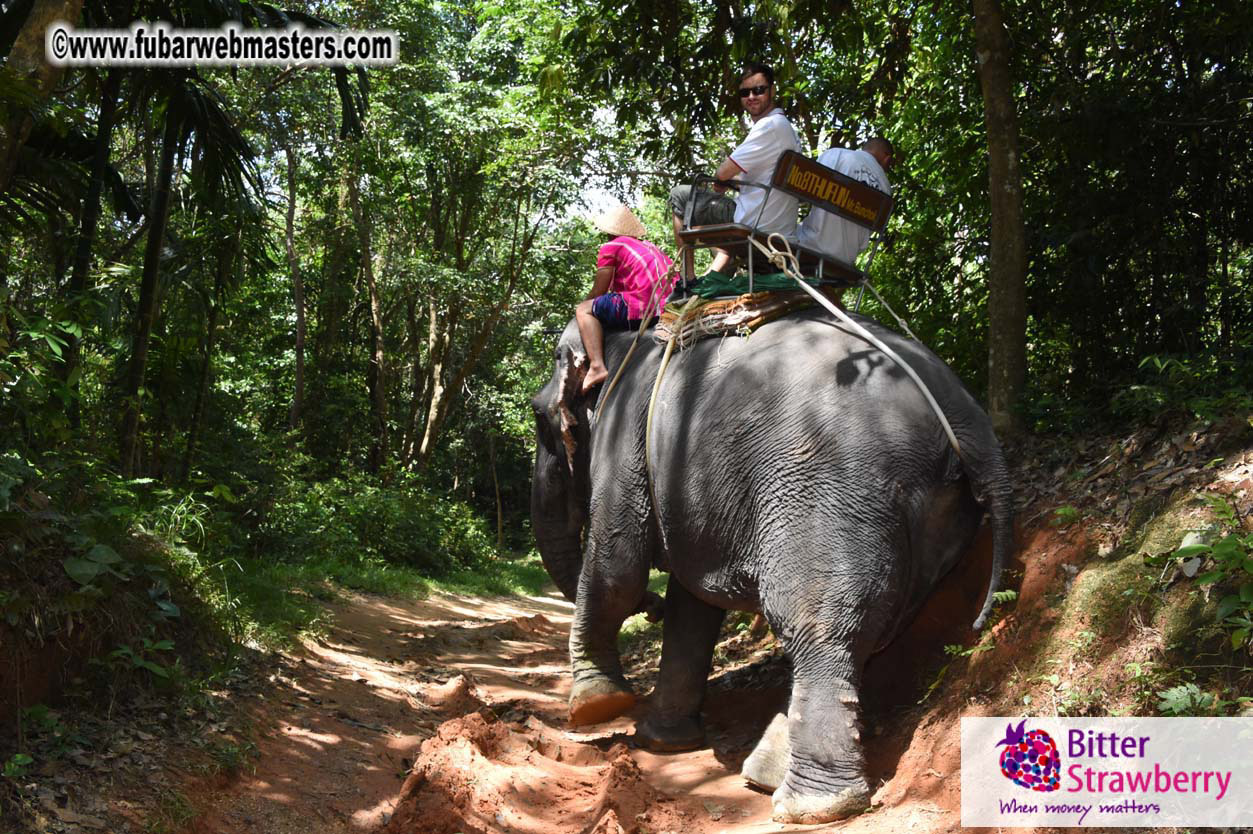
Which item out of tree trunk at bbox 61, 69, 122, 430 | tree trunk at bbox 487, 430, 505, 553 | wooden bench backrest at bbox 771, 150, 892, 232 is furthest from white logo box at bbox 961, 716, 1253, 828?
tree trunk at bbox 487, 430, 505, 553

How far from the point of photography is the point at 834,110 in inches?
350

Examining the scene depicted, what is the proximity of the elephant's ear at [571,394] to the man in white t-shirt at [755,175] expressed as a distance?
1151mm

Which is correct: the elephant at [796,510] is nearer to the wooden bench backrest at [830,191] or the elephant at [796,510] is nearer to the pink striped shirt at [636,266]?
the wooden bench backrest at [830,191]

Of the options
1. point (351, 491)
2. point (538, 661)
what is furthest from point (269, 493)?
point (538, 661)

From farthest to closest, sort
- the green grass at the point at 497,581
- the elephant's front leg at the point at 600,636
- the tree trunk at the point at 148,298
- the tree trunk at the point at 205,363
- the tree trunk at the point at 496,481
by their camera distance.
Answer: the tree trunk at the point at 496,481 → the green grass at the point at 497,581 → the tree trunk at the point at 205,363 → the tree trunk at the point at 148,298 → the elephant's front leg at the point at 600,636

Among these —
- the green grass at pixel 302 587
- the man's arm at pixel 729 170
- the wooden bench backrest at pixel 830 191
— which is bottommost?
the green grass at pixel 302 587

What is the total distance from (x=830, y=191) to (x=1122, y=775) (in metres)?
2.95

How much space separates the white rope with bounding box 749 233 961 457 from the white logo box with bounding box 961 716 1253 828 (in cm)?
117

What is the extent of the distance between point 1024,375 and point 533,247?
15.7 metres

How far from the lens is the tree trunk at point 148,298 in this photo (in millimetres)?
7906

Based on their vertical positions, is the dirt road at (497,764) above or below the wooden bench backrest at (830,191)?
below

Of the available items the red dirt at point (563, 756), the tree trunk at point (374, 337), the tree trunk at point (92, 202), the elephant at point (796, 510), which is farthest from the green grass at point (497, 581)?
the elephant at point (796, 510)

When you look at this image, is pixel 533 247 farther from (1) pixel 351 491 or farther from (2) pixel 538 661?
(2) pixel 538 661

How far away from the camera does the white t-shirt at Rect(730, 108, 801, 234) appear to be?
17.3 ft
